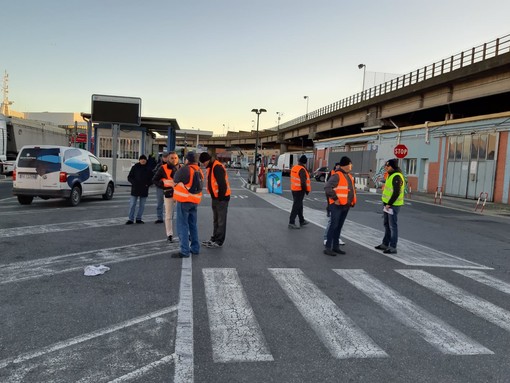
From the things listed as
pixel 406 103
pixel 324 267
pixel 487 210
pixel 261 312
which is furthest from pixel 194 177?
pixel 406 103

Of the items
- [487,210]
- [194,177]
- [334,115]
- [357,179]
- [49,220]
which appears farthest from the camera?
[334,115]

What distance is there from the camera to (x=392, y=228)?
332 inches

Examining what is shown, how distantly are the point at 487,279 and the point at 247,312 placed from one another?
14.1ft

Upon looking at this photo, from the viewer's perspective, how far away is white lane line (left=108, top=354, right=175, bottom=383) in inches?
124

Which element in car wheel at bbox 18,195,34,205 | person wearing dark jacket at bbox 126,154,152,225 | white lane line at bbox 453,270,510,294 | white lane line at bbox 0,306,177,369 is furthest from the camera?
car wheel at bbox 18,195,34,205

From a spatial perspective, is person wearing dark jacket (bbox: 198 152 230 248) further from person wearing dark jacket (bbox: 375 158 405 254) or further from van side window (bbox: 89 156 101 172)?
van side window (bbox: 89 156 101 172)

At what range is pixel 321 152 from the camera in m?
57.6

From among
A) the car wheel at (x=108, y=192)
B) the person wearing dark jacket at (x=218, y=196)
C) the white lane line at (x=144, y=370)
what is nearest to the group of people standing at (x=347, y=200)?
the person wearing dark jacket at (x=218, y=196)

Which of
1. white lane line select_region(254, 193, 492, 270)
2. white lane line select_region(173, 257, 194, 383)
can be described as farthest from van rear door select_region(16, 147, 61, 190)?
white lane line select_region(173, 257, 194, 383)

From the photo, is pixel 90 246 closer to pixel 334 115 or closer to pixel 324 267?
pixel 324 267

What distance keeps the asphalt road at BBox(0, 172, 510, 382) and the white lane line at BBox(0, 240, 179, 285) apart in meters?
0.03

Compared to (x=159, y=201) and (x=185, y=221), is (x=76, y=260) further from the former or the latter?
(x=159, y=201)

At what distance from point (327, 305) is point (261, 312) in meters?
0.87

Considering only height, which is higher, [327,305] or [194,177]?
[194,177]
